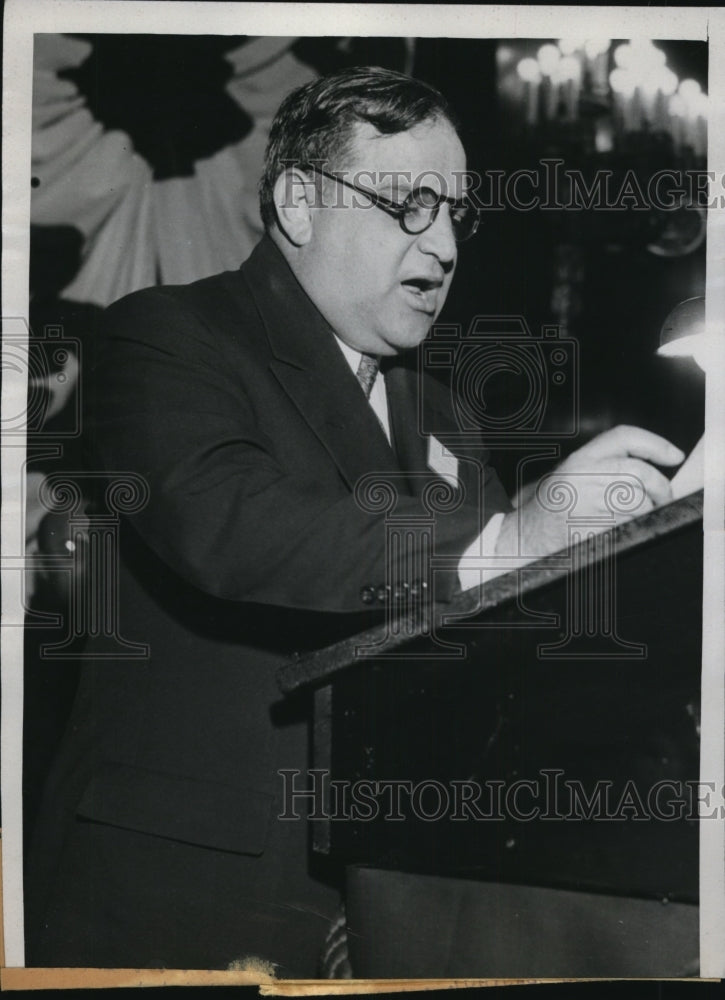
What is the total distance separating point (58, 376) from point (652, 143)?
4.67 feet

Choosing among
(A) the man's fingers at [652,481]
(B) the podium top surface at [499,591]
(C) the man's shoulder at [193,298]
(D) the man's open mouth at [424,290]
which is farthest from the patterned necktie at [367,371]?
(B) the podium top surface at [499,591]

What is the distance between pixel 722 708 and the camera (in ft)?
7.64

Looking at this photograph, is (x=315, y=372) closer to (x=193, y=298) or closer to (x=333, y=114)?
(x=193, y=298)

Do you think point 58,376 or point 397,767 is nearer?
point 397,767

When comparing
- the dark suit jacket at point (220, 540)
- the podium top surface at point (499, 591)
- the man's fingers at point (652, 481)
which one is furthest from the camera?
the dark suit jacket at point (220, 540)

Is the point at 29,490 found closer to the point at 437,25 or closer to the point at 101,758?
the point at 101,758

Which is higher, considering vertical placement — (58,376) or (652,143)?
(652,143)

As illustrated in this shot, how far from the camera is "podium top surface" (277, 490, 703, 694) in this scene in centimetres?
160

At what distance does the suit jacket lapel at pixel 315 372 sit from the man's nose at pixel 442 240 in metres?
0.28

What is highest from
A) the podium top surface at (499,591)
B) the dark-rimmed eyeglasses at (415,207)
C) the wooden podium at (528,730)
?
the dark-rimmed eyeglasses at (415,207)

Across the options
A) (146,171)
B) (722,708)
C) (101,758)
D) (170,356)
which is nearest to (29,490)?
(170,356)

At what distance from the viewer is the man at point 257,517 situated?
2.11 metres

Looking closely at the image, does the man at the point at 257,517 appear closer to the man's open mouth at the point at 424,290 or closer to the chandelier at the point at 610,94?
the man's open mouth at the point at 424,290

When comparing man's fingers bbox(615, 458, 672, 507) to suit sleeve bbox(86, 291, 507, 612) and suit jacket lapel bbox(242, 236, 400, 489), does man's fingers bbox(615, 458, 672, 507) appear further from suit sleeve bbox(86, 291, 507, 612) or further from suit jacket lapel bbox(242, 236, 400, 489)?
suit jacket lapel bbox(242, 236, 400, 489)
